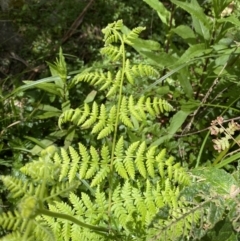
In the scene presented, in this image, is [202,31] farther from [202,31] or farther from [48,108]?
[48,108]

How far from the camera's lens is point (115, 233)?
5.54 feet

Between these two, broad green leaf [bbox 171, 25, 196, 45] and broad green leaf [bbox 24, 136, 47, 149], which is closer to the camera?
broad green leaf [bbox 171, 25, 196, 45]

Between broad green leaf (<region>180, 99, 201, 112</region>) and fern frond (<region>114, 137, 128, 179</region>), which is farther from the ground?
fern frond (<region>114, 137, 128, 179</region>)

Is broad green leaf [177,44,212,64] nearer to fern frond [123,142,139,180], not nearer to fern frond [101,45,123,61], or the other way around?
fern frond [101,45,123,61]

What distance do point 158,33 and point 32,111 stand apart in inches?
44.6

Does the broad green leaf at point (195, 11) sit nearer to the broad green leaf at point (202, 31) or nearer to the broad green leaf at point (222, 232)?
the broad green leaf at point (202, 31)

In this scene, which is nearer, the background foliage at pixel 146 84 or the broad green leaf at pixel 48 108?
the background foliage at pixel 146 84

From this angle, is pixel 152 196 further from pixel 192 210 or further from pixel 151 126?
pixel 151 126

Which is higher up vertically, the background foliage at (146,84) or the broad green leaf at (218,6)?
the broad green leaf at (218,6)

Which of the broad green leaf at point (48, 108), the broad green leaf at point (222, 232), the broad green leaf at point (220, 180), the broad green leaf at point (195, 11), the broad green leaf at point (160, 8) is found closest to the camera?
the broad green leaf at point (222, 232)

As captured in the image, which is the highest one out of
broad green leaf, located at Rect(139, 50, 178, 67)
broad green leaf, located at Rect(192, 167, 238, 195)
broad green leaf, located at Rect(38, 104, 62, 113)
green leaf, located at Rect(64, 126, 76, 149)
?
broad green leaf, located at Rect(139, 50, 178, 67)

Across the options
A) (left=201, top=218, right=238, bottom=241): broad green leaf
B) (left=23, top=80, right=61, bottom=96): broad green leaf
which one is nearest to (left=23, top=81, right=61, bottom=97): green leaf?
(left=23, top=80, right=61, bottom=96): broad green leaf

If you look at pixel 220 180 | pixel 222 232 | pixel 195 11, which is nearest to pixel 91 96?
pixel 195 11

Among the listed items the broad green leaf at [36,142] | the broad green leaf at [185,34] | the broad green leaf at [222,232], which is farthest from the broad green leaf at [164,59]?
the broad green leaf at [222,232]
